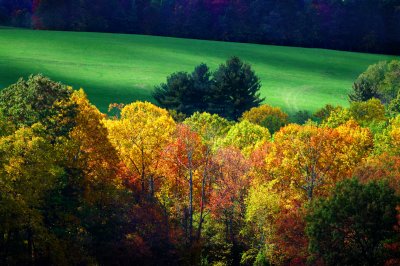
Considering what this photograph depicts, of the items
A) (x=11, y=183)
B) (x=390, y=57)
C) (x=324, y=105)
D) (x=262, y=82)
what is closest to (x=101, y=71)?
(x=262, y=82)

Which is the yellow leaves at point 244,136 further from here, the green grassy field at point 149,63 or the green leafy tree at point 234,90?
the green leafy tree at point 234,90

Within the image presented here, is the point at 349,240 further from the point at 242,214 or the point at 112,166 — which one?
the point at 112,166

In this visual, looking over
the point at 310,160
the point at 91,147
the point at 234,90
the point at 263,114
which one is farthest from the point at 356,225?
the point at 234,90

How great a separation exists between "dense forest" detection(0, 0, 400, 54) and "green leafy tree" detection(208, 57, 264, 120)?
48048 mm

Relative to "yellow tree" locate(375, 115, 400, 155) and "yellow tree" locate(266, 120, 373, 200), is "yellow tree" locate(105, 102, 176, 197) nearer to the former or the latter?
"yellow tree" locate(266, 120, 373, 200)

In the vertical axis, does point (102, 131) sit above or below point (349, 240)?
above

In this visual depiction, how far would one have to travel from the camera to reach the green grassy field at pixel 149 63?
141875 mm

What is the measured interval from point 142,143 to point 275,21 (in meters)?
125

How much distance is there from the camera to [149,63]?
161m

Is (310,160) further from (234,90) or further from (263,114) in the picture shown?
(234,90)

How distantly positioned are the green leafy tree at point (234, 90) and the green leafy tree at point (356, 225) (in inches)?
3468

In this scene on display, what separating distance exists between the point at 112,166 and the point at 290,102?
8637cm

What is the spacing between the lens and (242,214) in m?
71.2

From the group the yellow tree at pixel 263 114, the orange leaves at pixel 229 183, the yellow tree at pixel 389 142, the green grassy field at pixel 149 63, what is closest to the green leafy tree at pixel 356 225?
the orange leaves at pixel 229 183
